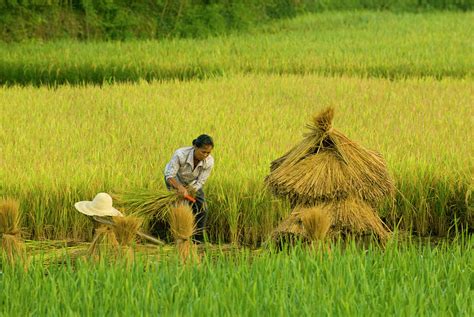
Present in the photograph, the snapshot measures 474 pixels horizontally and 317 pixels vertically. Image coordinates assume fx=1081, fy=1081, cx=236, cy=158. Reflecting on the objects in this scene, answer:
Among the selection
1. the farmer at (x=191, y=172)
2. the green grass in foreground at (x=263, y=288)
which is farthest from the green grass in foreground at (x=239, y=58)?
the green grass in foreground at (x=263, y=288)

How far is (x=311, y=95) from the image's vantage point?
11.4 metres

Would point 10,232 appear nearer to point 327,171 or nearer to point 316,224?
point 316,224

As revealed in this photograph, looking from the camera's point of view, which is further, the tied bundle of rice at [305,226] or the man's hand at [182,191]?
the man's hand at [182,191]

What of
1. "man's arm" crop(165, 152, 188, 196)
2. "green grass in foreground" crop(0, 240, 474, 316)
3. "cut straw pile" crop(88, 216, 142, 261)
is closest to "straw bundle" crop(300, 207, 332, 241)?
"green grass in foreground" crop(0, 240, 474, 316)

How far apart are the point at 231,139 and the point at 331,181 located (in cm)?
280

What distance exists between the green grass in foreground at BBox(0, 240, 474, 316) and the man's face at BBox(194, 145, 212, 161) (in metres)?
0.97

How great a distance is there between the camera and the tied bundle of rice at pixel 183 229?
4992mm

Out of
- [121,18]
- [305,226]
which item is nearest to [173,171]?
[305,226]

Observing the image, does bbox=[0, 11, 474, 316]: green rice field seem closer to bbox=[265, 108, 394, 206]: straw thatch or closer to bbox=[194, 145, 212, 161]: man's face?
bbox=[265, 108, 394, 206]: straw thatch

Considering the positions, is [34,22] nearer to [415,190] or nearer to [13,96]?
[13,96]

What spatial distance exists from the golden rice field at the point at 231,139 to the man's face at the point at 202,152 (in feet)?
1.98

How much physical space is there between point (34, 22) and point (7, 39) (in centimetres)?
61

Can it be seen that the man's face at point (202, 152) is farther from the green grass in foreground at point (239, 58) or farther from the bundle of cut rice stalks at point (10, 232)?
the green grass in foreground at point (239, 58)

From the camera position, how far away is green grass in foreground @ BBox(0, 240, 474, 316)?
4.19m
